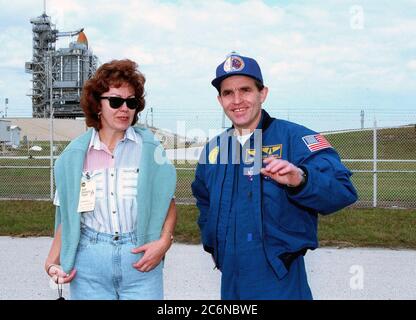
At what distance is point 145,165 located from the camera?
8.52 ft

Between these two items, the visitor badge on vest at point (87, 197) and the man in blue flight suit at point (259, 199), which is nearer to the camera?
the man in blue flight suit at point (259, 199)

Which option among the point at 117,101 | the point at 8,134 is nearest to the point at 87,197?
the point at 117,101

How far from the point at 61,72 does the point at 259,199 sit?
76.6 metres

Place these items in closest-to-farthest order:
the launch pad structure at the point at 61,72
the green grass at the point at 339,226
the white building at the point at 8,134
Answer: the green grass at the point at 339,226 → the white building at the point at 8,134 → the launch pad structure at the point at 61,72

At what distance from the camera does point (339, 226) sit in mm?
8094

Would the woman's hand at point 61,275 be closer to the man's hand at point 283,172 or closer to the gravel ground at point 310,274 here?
the man's hand at point 283,172

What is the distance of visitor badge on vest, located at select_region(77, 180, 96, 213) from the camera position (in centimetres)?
256

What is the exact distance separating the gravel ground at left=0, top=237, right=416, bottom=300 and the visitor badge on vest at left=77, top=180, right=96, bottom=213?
8.15 feet

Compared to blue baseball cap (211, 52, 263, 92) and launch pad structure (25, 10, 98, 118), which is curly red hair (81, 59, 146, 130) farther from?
launch pad structure (25, 10, 98, 118)

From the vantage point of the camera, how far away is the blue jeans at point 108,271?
256 centimetres

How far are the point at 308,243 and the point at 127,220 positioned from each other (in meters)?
0.89

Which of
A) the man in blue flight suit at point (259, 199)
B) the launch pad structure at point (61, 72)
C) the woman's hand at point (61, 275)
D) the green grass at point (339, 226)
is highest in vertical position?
the launch pad structure at point (61, 72)

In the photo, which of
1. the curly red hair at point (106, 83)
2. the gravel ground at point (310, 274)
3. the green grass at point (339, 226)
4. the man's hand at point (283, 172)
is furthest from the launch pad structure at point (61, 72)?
the man's hand at point (283, 172)
